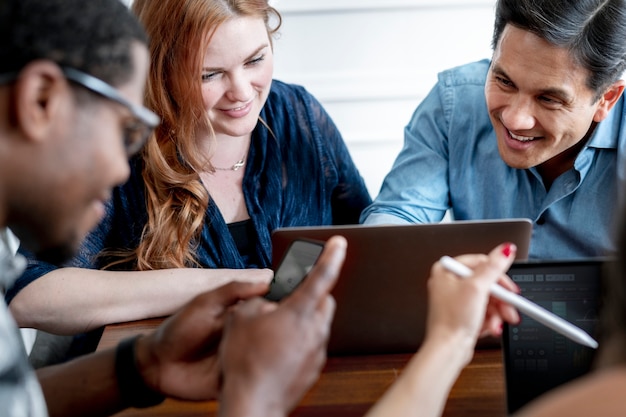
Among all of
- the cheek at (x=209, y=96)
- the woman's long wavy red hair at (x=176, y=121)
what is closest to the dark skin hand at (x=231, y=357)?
the woman's long wavy red hair at (x=176, y=121)

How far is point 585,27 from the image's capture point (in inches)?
61.5

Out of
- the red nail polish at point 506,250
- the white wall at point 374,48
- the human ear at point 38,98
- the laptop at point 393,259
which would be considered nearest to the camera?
the human ear at point 38,98

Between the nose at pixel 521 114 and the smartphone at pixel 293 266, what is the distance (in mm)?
602

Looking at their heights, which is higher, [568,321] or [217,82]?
[217,82]

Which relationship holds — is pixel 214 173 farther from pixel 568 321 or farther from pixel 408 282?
pixel 568 321

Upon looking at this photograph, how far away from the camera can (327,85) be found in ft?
8.48

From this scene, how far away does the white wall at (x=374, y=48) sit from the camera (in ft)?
8.25

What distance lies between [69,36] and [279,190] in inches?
40.2

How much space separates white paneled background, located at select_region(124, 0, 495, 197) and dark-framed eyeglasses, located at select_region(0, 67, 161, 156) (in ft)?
5.10

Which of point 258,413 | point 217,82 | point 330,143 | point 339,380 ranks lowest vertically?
point 339,380

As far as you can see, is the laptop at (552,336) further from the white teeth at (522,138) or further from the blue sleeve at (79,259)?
the blue sleeve at (79,259)

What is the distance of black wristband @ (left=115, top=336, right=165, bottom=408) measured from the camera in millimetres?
1168

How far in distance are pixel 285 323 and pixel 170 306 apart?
62 cm

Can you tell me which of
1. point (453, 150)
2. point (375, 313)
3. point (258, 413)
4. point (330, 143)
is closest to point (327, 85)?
point (330, 143)
